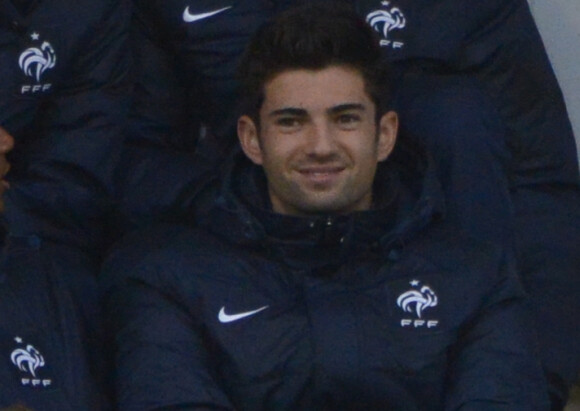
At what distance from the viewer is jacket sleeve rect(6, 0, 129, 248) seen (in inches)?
141

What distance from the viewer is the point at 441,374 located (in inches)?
131

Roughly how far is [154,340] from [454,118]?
77cm

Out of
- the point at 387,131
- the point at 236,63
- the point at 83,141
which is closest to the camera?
the point at 387,131

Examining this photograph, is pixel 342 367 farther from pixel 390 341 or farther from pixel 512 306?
pixel 512 306

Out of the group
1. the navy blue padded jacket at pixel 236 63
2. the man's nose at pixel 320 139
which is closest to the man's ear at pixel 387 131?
the man's nose at pixel 320 139

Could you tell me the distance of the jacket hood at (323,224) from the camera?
132 inches

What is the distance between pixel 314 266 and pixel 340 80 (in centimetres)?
36

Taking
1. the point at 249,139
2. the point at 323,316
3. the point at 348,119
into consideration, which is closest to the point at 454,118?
the point at 348,119

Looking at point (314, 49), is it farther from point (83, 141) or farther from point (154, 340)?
point (154, 340)

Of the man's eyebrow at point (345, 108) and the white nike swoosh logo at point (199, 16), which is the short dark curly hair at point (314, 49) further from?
the white nike swoosh logo at point (199, 16)

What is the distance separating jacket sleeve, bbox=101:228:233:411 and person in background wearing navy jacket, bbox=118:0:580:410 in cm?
27

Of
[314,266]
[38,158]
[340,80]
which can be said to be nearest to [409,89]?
[340,80]

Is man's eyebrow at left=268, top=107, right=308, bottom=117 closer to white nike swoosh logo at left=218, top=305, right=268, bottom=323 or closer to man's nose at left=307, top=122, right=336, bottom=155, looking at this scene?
man's nose at left=307, top=122, right=336, bottom=155

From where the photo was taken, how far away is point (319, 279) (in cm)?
336
